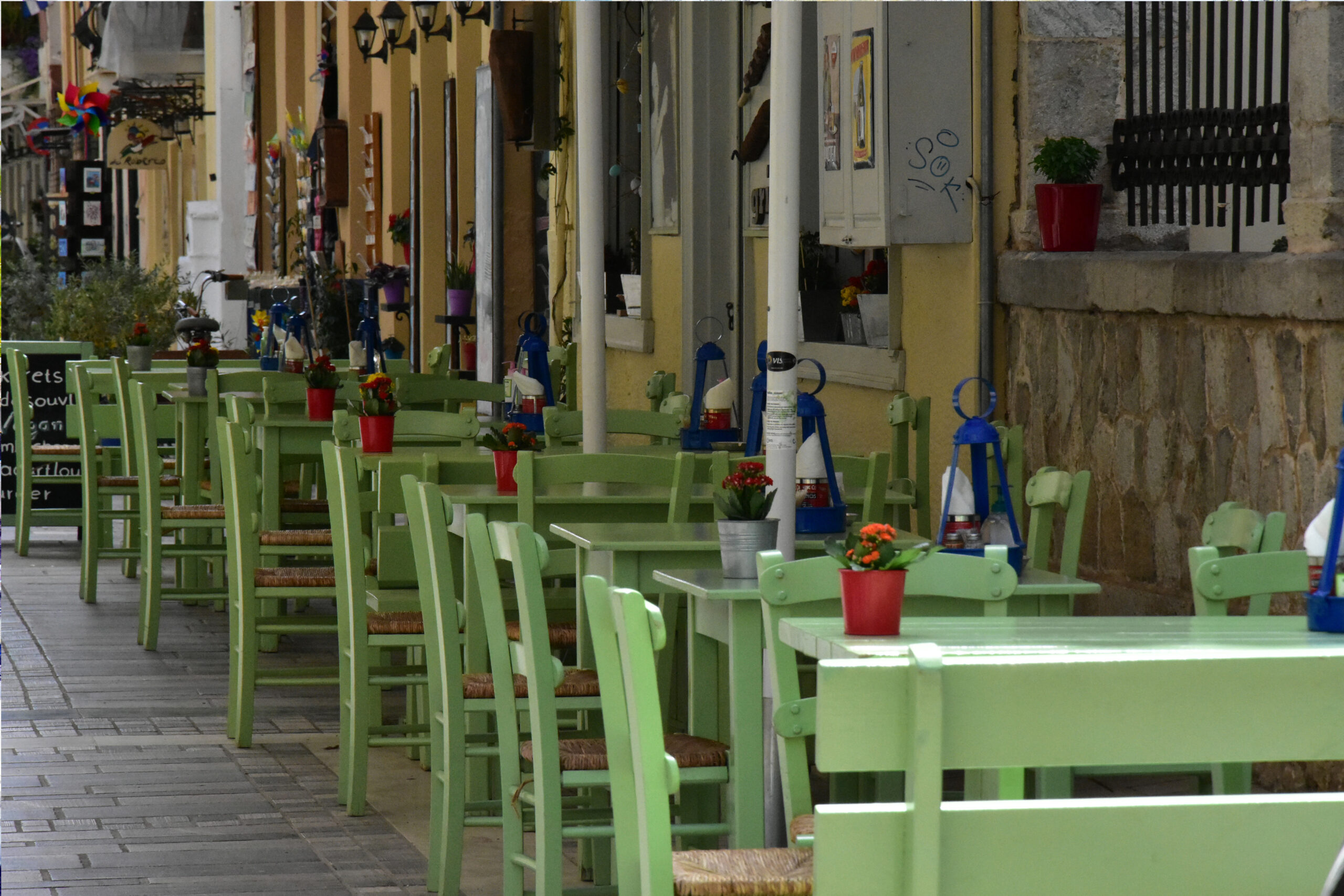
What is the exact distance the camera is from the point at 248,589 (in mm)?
6164

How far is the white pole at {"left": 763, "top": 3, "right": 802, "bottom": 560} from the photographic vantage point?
4.25 metres

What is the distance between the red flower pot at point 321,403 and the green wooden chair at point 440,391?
0.51 metres

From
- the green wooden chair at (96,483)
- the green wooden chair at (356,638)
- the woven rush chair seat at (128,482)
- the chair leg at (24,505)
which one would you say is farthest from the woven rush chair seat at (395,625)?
the chair leg at (24,505)

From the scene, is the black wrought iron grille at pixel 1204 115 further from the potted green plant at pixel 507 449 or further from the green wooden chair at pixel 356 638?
the green wooden chair at pixel 356 638

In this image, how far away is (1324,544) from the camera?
3238mm

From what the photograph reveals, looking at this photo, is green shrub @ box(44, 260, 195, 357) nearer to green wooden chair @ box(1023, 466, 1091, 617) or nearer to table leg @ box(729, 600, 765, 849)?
green wooden chair @ box(1023, 466, 1091, 617)

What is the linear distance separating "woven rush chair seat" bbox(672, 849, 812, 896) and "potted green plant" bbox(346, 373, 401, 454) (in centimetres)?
349

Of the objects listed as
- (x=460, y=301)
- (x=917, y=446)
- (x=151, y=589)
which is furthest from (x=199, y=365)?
(x=460, y=301)

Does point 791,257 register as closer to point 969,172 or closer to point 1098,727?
point 1098,727

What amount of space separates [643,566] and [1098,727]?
6.76 ft

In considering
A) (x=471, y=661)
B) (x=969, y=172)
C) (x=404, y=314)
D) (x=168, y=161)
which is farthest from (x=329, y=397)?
(x=168, y=161)

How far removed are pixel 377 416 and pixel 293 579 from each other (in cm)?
55

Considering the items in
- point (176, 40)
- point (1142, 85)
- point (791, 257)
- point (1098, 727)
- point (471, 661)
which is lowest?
point (471, 661)

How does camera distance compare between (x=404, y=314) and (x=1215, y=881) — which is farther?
(x=404, y=314)
